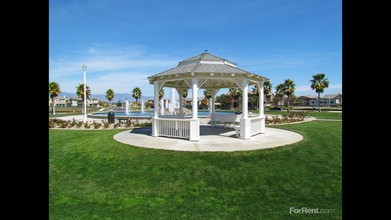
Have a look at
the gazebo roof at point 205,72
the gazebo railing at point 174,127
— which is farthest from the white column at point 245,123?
the gazebo railing at point 174,127

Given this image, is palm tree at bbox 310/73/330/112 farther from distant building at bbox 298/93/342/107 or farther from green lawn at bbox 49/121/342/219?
distant building at bbox 298/93/342/107

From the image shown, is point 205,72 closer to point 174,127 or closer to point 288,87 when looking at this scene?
point 174,127

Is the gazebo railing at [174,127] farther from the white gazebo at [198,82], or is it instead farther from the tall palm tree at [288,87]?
the tall palm tree at [288,87]

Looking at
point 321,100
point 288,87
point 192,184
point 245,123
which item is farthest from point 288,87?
point 321,100

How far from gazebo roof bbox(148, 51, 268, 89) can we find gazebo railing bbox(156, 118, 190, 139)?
1.96 m

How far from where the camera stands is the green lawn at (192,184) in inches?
197

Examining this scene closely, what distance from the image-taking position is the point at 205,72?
10289 millimetres

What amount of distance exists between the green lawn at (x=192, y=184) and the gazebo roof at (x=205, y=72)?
3874 millimetres

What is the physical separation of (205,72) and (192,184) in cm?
556

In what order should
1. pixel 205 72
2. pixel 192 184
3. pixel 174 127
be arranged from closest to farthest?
pixel 192 184 < pixel 205 72 < pixel 174 127
